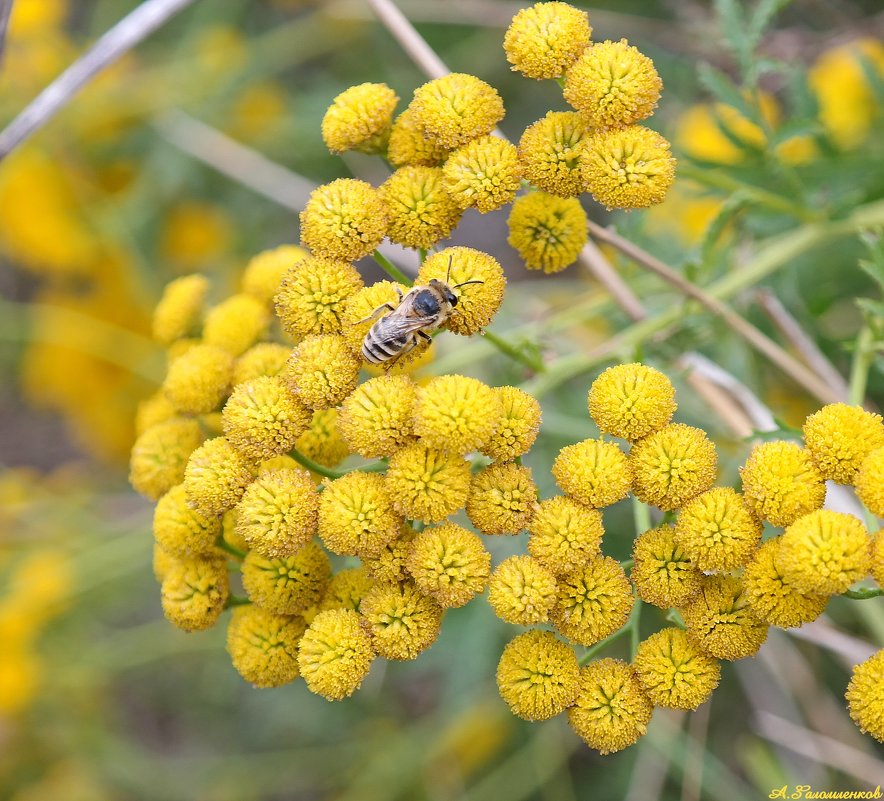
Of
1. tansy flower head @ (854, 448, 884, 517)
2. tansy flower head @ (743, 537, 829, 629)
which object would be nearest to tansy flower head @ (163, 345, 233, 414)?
tansy flower head @ (743, 537, 829, 629)

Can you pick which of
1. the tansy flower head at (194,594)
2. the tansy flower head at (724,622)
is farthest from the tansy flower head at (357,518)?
the tansy flower head at (724,622)

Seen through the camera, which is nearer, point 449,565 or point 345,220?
point 449,565

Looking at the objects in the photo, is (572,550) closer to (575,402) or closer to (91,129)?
(575,402)

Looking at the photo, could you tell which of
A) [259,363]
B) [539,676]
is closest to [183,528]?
[259,363]

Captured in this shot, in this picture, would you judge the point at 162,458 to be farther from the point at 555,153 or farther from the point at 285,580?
the point at 555,153

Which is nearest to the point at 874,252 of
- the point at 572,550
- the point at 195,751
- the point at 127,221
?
the point at 572,550

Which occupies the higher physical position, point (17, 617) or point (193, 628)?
point (193, 628)
